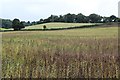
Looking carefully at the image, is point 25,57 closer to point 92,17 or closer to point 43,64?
point 43,64

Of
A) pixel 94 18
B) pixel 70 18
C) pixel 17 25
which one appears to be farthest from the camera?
pixel 70 18

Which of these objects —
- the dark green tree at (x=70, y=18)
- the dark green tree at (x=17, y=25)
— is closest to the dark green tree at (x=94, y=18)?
the dark green tree at (x=70, y=18)

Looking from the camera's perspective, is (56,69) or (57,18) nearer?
(56,69)

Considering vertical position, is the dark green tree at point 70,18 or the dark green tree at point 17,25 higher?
the dark green tree at point 70,18

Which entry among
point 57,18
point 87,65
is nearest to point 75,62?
point 87,65

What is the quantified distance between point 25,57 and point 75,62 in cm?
135

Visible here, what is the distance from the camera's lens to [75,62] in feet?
20.1

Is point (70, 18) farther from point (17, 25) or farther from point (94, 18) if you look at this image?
point (17, 25)

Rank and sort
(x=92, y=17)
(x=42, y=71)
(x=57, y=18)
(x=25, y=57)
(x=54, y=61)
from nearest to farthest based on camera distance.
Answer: (x=42, y=71) → (x=54, y=61) → (x=25, y=57) → (x=92, y=17) → (x=57, y=18)

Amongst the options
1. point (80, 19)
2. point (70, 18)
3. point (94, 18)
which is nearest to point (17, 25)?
point (80, 19)

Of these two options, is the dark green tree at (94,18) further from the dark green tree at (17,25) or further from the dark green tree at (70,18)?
the dark green tree at (17,25)

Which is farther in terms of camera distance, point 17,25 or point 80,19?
point 80,19

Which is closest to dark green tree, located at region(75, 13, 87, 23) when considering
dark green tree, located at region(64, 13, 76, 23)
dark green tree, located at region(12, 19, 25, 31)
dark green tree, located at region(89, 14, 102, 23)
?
dark green tree, located at region(64, 13, 76, 23)

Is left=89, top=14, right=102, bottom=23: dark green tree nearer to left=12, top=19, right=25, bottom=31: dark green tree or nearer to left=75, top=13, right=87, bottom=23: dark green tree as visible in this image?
left=75, top=13, right=87, bottom=23: dark green tree
